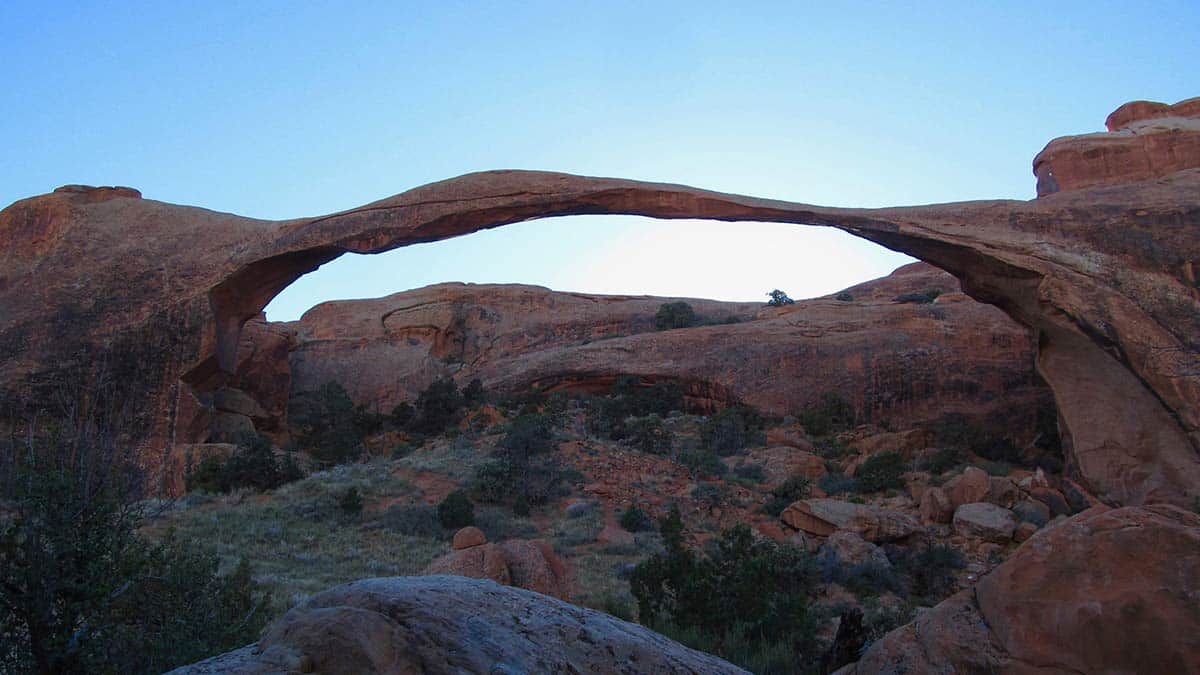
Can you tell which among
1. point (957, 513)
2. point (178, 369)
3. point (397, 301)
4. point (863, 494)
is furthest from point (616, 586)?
point (397, 301)

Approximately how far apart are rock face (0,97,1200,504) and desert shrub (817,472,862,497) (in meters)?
3.14

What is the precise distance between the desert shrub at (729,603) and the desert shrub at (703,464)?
6119mm

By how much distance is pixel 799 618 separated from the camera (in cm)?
678

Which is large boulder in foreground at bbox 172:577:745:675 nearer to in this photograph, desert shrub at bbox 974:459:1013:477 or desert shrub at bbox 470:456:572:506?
desert shrub at bbox 470:456:572:506

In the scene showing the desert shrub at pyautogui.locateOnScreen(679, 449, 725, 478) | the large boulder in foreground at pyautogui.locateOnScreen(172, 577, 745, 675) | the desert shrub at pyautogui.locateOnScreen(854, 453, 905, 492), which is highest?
the large boulder in foreground at pyautogui.locateOnScreen(172, 577, 745, 675)

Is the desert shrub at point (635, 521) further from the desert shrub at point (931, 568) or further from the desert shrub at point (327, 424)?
the desert shrub at point (327, 424)

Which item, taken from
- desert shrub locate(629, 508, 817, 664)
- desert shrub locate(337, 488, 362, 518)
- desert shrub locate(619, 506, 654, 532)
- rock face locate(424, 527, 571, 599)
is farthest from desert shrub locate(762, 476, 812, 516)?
rock face locate(424, 527, 571, 599)

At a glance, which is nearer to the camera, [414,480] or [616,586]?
[616,586]

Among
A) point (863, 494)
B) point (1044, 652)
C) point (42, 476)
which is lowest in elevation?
point (863, 494)

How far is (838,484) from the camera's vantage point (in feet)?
47.1

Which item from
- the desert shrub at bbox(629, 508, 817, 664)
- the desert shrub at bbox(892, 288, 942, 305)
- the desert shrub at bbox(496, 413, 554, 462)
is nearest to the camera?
the desert shrub at bbox(629, 508, 817, 664)

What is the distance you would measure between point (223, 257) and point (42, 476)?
9965 millimetres

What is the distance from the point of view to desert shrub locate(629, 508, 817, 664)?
6215 millimetres

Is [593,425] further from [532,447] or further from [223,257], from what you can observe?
[223,257]
